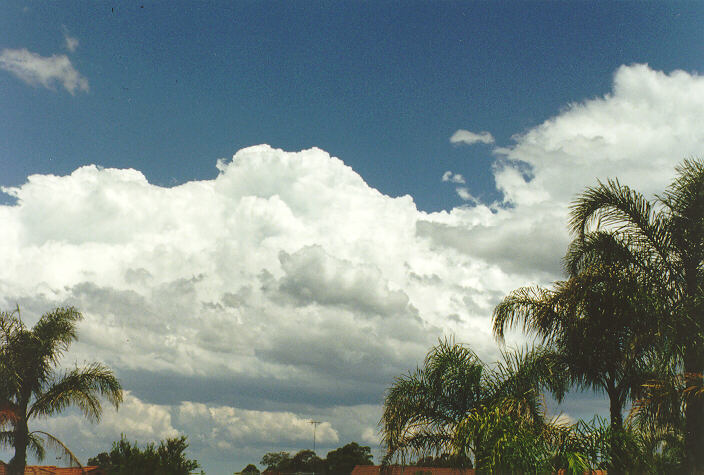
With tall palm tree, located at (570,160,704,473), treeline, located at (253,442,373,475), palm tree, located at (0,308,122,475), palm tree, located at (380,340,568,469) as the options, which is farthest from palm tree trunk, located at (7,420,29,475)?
treeline, located at (253,442,373,475)

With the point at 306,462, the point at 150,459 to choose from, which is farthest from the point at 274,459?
the point at 150,459

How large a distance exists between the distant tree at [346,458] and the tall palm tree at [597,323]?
308ft

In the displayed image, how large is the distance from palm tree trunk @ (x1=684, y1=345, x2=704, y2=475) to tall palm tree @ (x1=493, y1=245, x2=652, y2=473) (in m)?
0.83

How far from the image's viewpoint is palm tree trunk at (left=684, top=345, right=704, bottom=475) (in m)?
12.7

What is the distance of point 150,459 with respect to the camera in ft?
116

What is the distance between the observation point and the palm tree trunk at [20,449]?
854 inches

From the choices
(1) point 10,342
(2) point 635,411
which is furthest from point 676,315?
(1) point 10,342

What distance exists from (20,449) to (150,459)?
14.3 meters

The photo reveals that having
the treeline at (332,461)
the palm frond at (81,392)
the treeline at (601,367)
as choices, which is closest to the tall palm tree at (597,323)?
the treeline at (601,367)

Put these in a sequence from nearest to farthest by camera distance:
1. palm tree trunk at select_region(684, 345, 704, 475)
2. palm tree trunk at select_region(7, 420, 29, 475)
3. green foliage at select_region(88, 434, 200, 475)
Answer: palm tree trunk at select_region(684, 345, 704, 475) → palm tree trunk at select_region(7, 420, 29, 475) → green foliage at select_region(88, 434, 200, 475)

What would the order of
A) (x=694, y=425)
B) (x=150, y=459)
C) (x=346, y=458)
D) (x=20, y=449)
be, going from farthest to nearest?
(x=346, y=458) → (x=150, y=459) → (x=20, y=449) → (x=694, y=425)

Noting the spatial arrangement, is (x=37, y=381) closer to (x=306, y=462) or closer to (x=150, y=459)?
(x=150, y=459)

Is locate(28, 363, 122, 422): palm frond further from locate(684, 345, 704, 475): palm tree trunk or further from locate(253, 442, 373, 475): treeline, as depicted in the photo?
locate(253, 442, 373, 475): treeline

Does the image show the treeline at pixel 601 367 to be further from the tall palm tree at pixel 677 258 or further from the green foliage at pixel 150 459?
the green foliage at pixel 150 459
